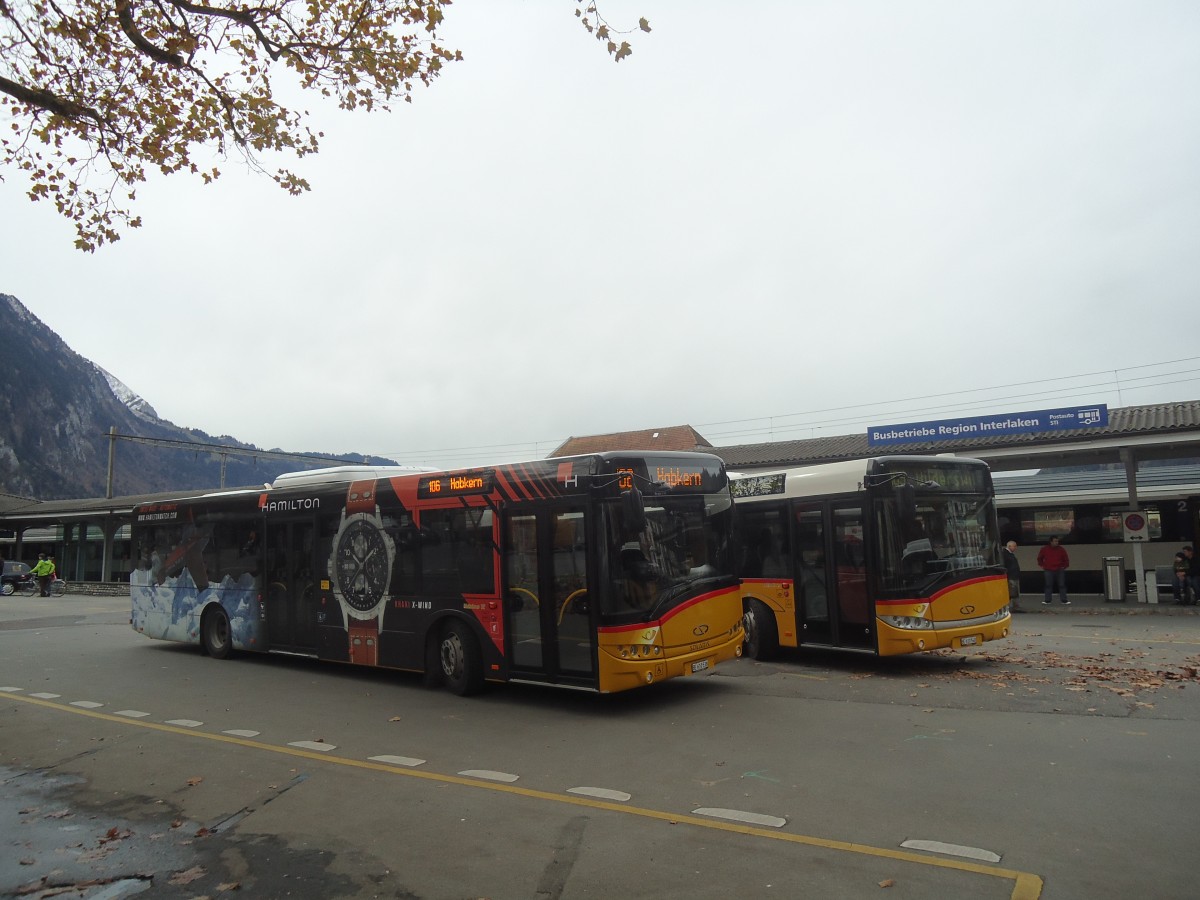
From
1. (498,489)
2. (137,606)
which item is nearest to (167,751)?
(498,489)

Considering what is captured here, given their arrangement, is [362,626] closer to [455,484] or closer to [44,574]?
[455,484]

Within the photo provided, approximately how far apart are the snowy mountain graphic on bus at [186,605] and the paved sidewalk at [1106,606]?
703 inches

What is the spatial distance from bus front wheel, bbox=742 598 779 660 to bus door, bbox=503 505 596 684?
457 centimetres

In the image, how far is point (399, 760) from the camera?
7.66 m

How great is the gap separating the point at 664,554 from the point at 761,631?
169 inches

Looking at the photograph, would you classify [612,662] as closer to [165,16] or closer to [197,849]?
[197,849]

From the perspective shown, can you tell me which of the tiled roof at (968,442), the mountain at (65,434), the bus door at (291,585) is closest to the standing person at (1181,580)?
the tiled roof at (968,442)

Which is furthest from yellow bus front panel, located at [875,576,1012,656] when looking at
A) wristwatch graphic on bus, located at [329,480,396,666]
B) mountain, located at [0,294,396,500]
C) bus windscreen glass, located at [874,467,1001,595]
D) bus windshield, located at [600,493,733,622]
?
mountain, located at [0,294,396,500]

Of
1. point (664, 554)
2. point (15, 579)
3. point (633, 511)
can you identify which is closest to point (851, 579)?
point (664, 554)

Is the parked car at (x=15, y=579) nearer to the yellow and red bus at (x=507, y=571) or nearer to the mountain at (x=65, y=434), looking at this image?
the yellow and red bus at (x=507, y=571)

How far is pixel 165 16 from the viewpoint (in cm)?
837

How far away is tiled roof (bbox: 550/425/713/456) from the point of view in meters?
50.6

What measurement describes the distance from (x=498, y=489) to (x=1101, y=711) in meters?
6.98

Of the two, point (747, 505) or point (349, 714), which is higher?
point (747, 505)
